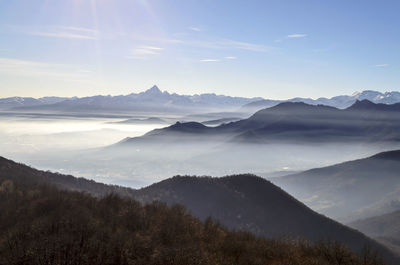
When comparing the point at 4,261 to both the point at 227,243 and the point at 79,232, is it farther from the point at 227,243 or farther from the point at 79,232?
the point at 227,243

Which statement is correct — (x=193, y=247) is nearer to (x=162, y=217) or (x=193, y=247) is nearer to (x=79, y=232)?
(x=79, y=232)

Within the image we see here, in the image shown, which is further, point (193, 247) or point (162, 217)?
point (162, 217)

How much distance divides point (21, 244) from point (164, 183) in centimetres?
12306

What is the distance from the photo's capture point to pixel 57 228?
2150 cm

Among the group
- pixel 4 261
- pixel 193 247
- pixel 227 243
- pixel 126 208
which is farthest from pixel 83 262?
pixel 126 208

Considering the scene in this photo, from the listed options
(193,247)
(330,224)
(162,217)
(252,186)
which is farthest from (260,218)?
(193,247)

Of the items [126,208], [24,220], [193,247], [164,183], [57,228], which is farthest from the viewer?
[164,183]

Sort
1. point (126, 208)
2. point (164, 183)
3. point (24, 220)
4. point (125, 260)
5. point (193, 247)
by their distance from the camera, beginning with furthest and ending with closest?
point (164, 183) → point (126, 208) → point (24, 220) → point (193, 247) → point (125, 260)

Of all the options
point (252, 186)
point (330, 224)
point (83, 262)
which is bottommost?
point (330, 224)

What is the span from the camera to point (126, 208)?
29344mm

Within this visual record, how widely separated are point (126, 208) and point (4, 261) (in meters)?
14.0

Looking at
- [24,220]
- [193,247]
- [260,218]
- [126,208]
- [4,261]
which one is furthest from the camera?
[260,218]

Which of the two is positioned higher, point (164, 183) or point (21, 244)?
point (21, 244)

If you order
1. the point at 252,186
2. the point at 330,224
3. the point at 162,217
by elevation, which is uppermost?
the point at 162,217
